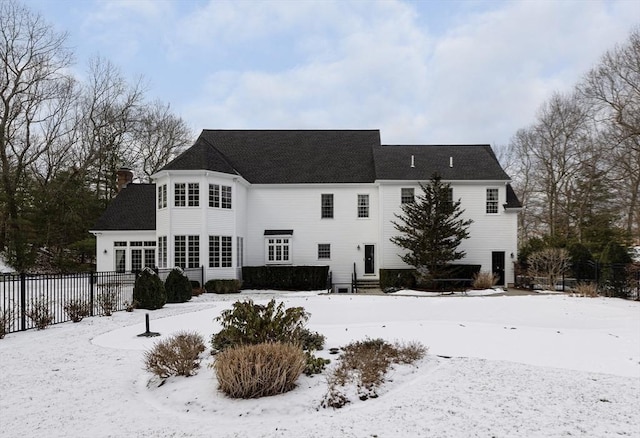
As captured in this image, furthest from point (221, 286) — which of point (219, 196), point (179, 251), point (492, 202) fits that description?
point (492, 202)

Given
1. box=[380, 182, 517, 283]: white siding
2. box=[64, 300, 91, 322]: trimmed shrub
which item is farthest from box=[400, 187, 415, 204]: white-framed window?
box=[64, 300, 91, 322]: trimmed shrub

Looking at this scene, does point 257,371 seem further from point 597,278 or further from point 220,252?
point 597,278

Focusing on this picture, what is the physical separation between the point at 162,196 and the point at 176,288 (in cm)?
780

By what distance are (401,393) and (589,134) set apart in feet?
109

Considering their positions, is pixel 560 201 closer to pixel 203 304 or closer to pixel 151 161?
pixel 203 304

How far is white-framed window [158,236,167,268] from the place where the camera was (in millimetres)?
22092

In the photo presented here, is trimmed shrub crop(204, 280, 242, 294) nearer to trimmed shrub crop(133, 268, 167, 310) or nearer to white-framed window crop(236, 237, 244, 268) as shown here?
white-framed window crop(236, 237, 244, 268)

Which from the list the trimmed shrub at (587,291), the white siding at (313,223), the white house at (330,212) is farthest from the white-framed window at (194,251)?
the trimmed shrub at (587,291)

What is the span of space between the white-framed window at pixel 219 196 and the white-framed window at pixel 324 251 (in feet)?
20.0

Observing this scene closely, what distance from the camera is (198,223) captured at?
854 inches

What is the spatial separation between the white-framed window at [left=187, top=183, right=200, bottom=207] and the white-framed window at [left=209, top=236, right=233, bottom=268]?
2.01m

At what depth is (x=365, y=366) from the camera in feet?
20.3

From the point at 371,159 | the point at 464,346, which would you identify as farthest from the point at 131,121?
the point at 464,346

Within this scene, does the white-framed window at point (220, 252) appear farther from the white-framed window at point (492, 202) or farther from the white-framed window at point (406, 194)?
the white-framed window at point (492, 202)
